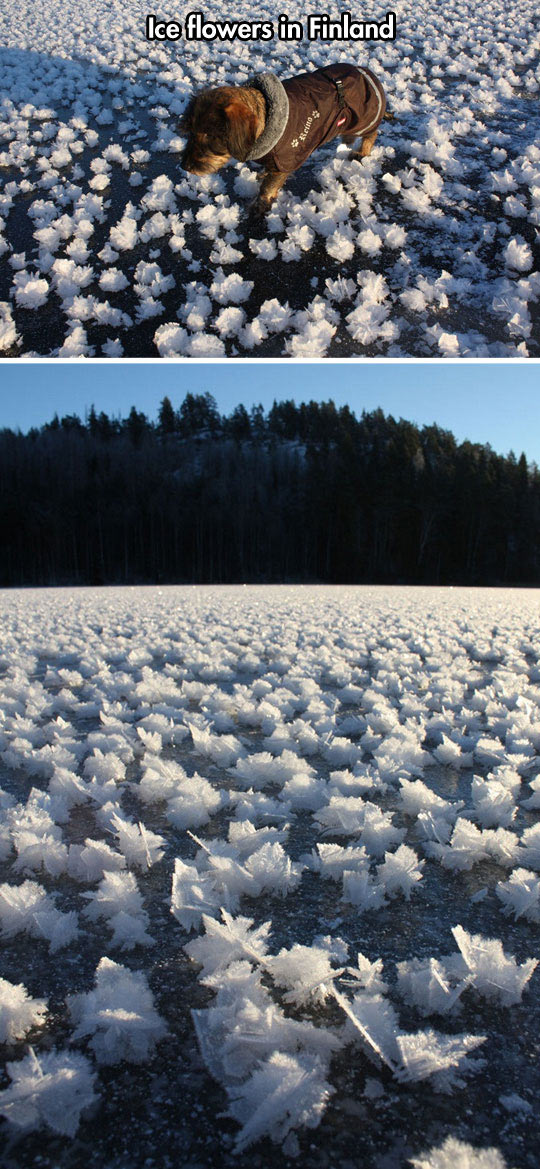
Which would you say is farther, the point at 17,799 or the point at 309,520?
the point at 309,520

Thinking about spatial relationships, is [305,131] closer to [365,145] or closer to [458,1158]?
[365,145]

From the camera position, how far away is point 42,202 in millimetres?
6867

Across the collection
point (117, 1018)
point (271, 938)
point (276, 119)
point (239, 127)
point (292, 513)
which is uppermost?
point (276, 119)

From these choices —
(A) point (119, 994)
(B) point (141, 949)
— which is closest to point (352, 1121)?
(A) point (119, 994)

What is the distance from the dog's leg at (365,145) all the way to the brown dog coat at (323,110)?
0.41 ft

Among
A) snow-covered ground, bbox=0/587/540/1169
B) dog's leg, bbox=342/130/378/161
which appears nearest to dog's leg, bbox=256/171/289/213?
dog's leg, bbox=342/130/378/161

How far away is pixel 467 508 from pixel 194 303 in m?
34.7

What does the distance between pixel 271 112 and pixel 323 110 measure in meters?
1.21

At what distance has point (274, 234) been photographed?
5.92 m

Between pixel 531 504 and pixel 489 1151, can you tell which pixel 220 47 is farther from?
pixel 531 504

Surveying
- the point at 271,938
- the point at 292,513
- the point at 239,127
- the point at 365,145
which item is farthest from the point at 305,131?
the point at 292,513

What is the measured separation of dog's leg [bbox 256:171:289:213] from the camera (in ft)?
18.4

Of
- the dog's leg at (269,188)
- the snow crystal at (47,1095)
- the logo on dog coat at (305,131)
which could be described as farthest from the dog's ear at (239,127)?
the snow crystal at (47,1095)

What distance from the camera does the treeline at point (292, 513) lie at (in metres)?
37.5
